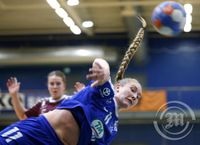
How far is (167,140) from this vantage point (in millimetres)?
Result: 14047

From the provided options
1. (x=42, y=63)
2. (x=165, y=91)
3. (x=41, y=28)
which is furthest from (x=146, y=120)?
(x=41, y=28)

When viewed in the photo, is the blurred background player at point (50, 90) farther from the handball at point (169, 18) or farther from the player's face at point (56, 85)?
the handball at point (169, 18)

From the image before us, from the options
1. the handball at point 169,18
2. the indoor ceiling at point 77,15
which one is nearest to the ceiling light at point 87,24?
the indoor ceiling at point 77,15

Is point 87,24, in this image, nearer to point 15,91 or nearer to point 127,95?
point 15,91

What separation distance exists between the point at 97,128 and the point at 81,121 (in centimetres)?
18

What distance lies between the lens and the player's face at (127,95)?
13.4 ft

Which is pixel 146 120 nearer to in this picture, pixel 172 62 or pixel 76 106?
pixel 172 62

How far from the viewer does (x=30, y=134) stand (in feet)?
12.0

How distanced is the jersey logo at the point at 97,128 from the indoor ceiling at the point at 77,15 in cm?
976

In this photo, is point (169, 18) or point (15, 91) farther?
point (15, 91)

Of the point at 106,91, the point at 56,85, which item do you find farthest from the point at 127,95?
the point at 56,85

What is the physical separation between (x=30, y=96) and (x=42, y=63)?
171 centimetres

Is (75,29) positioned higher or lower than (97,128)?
higher

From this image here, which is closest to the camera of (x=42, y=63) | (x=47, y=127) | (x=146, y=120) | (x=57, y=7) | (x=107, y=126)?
(x=47, y=127)
